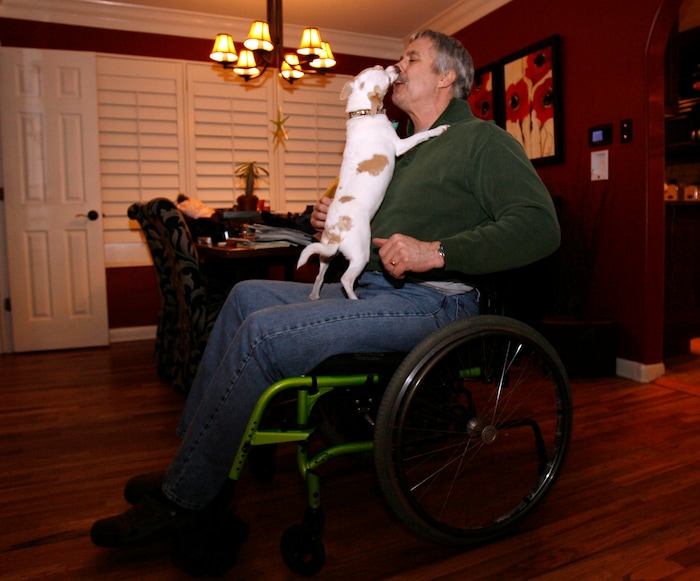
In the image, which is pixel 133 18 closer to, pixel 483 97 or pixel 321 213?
pixel 483 97

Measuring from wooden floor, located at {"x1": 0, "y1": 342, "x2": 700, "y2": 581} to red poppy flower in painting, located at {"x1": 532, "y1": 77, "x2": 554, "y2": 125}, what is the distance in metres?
1.72

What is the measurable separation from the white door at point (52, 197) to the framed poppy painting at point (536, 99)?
2886 mm

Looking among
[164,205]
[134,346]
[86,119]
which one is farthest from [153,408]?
[86,119]

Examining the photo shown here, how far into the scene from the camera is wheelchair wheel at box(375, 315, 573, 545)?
44.6 inches

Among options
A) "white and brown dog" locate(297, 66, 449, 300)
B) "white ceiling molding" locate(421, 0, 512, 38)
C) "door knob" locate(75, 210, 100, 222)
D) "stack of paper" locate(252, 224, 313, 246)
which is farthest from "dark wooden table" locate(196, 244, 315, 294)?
"white ceiling molding" locate(421, 0, 512, 38)

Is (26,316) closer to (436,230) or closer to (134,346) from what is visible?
(134,346)

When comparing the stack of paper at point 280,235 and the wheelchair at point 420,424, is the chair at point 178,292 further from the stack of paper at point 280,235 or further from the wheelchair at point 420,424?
the wheelchair at point 420,424

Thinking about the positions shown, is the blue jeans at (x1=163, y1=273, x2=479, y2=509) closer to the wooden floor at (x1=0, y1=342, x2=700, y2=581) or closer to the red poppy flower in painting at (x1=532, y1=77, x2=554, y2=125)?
the wooden floor at (x1=0, y1=342, x2=700, y2=581)

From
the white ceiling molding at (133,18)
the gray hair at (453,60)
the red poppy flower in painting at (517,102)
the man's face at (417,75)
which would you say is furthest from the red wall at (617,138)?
the white ceiling molding at (133,18)

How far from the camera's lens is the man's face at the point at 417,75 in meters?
1.58

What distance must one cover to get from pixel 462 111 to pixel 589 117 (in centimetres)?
195

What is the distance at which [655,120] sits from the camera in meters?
2.77

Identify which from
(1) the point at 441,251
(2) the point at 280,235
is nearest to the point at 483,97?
(2) the point at 280,235

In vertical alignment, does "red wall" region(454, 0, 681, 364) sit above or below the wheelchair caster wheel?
above
